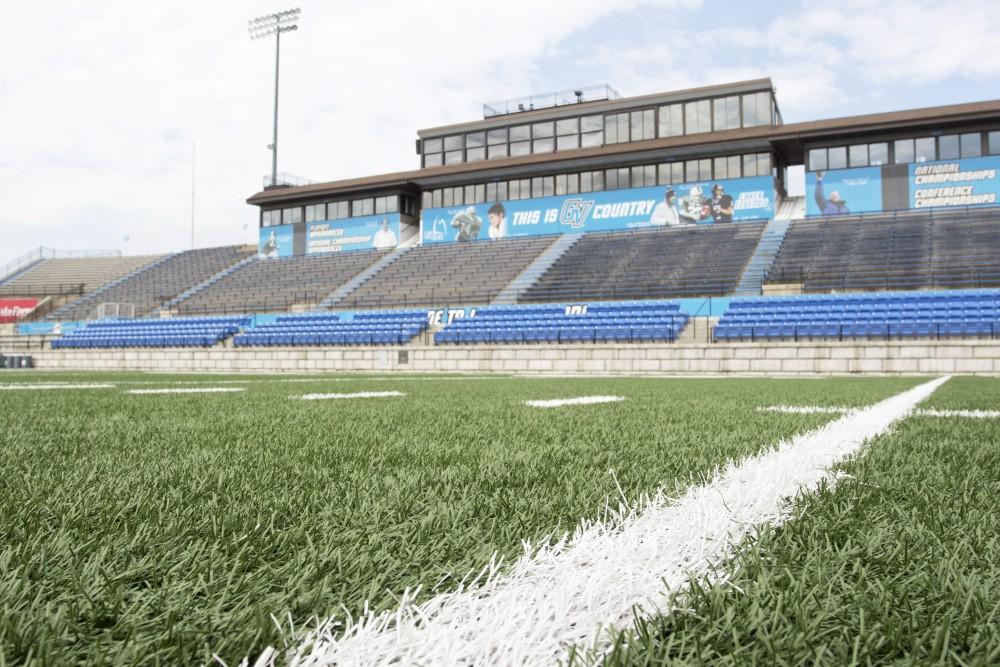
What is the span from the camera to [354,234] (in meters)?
33.8

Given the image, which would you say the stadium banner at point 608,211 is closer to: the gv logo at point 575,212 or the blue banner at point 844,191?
the gv logo at point 575,212

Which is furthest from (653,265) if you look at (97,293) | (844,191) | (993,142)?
(97,293)

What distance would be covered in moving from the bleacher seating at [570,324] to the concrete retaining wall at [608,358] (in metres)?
1.14

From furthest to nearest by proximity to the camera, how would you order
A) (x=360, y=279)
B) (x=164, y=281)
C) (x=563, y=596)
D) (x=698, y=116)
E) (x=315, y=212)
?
(x=164, y=281)
(x=315, y=212)
(x=360, y=279)
(x=698, y=116)
(x=563, y=596)

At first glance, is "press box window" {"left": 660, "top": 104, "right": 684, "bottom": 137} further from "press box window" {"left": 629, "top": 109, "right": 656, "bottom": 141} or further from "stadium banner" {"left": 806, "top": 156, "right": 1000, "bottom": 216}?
"stadium banner" {"left": 806, "top": 156, "right": 1000, "bottom": 216}

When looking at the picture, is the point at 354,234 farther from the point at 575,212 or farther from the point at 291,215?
the point at 575,212

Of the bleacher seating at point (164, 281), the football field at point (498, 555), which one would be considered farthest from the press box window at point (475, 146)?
the football field at point (498, 555)

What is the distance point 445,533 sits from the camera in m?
1.21

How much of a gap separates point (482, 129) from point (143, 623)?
33965 mm

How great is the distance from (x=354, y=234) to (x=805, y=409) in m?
31.1

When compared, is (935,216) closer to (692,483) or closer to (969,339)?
(969,339)

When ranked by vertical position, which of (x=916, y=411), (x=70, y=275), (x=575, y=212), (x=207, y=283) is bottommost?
(x=916, y=411)

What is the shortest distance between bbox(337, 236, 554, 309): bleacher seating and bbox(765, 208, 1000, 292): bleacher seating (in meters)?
9.19

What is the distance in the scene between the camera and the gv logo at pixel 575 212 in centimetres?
2947
